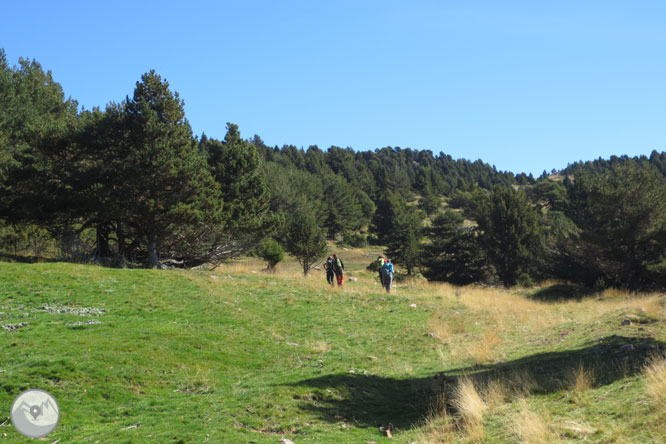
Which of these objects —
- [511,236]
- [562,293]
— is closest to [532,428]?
[562,293]

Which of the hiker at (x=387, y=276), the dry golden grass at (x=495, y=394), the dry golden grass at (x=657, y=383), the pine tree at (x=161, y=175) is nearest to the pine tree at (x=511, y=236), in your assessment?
the hiker at (x=387, y=276)

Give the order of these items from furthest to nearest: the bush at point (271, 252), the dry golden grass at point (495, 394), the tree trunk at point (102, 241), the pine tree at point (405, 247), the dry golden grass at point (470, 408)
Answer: the pine tree at point (405, 247) → the bush at point (271, 252) → the tree trunk at point (102, 241) → the dry golden grass at point (495, 394) → the dry golden grass at point (470, 408)

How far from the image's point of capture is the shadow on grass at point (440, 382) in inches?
372

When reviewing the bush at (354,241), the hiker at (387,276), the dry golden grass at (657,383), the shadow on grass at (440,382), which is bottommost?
the shadow on grass at (440,382)

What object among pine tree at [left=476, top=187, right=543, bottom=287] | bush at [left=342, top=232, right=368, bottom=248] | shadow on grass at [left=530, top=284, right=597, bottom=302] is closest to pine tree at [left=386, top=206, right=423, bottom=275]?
pine tree at [left=476, top=187, right=543, bottom=287]

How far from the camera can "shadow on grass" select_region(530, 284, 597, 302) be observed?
1222 inches

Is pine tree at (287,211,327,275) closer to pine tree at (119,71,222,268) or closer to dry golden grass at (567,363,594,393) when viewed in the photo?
pine tree at (119,71,222,268)

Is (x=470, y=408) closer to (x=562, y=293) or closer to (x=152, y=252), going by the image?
(x=152, y=252)

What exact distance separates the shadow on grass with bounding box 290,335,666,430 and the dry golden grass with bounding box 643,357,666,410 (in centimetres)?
92

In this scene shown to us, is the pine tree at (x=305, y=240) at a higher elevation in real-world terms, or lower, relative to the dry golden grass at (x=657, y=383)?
higher

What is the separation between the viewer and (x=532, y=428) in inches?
273

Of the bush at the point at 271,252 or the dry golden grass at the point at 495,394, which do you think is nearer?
the dry golden grass at the point at 495,394

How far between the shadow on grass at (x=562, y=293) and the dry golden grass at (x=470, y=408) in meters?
23.9

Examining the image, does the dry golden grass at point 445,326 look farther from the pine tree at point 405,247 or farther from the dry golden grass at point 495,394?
the pine tree at point 405,247
